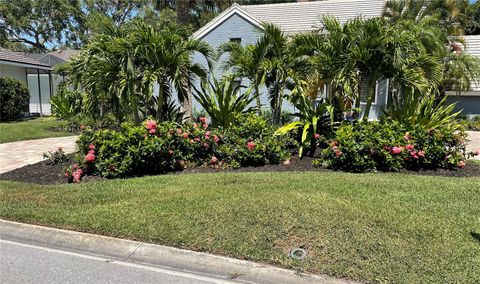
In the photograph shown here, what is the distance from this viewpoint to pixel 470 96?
65.8 ft

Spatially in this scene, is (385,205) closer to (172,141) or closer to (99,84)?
(172,141)

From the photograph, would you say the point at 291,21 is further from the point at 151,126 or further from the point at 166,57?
the point at 151,126

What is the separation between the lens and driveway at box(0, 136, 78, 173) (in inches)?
360

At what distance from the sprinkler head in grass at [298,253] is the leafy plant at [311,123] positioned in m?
4.34

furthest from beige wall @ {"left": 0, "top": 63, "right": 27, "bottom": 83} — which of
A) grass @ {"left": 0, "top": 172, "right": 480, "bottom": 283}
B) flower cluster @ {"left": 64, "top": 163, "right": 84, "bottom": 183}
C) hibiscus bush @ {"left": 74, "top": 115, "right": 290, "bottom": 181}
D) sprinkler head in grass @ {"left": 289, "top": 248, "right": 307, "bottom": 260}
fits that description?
sprinkler head in grass @ {"left": 289, "top": 248, "right": 307, "bottom": 260}

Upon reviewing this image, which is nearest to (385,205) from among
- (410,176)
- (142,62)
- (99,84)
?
(410,176)

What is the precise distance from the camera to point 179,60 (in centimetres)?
852

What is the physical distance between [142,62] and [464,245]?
707 centimetres

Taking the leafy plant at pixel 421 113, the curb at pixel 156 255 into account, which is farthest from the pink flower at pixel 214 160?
the leafy plant at pixel 421 113

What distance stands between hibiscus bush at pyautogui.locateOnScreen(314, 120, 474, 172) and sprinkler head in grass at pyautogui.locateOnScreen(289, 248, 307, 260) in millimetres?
3698

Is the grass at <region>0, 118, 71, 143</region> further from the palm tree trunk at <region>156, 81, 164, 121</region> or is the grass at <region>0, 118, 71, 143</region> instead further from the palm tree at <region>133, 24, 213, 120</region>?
the palm tree at <region>133, 24, 213, 120</region>

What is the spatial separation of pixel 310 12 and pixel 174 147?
626 inches

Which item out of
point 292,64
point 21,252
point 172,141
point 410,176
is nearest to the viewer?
point 21,252

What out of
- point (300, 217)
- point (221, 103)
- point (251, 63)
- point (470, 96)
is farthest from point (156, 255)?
point (470, 96)
